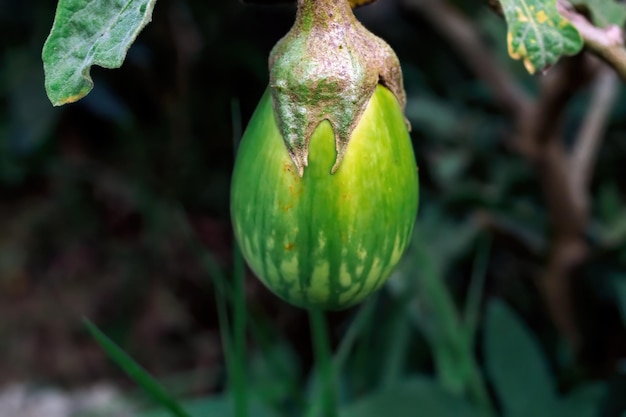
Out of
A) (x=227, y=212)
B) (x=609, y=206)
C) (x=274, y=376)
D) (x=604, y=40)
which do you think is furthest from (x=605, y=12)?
(x=227, y=212)

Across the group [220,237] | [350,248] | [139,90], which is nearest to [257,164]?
[350,248]

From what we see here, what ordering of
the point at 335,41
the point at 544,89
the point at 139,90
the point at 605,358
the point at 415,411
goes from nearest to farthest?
the point at 335,41 → the point at 415,411 → the point at 544,89 → the point at 605,358 → the point at 139,90

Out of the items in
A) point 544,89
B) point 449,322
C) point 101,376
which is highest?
point 544,89

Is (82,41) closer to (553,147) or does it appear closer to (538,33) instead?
(538,33)

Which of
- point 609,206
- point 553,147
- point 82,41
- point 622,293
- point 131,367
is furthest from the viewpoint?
point 609,206

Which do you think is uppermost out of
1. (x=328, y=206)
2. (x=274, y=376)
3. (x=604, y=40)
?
(x=604, y=40)

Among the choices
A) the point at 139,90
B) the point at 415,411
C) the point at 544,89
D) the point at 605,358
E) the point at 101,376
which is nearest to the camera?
the point at 415,411

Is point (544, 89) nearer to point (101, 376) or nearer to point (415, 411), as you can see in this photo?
point (415, 411)
